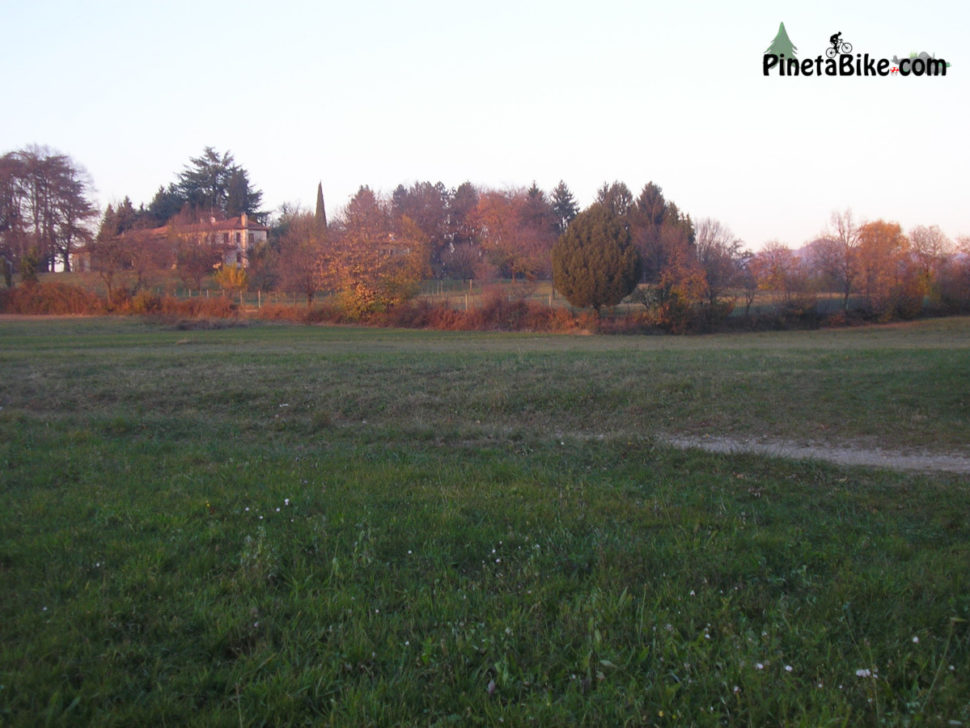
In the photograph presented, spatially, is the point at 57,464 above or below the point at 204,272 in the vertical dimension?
below

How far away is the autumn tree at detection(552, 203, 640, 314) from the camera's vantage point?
41625 mm

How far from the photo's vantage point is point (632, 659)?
3432mm

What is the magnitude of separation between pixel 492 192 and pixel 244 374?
205 feet

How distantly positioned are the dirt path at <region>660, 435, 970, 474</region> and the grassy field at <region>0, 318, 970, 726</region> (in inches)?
17.7

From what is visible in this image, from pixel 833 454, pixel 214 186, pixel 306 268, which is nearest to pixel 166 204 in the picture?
pixel 214 186

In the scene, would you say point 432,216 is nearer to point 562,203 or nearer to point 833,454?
point 562,203

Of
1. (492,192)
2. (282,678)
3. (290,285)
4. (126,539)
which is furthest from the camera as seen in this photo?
(492,192)

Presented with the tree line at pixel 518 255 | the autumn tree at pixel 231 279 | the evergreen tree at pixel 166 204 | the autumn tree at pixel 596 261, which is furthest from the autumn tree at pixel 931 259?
the evergreen tree at pixel 166 204

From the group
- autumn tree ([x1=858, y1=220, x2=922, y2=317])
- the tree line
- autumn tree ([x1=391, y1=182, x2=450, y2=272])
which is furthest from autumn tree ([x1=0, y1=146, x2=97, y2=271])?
autumn tree ([x1=858, y1=220, x2=922, y2=317])

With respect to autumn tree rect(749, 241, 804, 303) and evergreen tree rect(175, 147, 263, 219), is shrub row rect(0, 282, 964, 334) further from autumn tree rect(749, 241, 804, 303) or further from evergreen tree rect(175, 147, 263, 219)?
evergreen tree rect(175, 147, 263, 219)

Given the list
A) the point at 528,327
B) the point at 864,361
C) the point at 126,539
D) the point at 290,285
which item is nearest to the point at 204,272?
the point at 290,285

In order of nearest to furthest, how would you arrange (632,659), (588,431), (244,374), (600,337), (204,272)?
(632,659) → (588,431) → (244,374) → (600,337) → (204,272)

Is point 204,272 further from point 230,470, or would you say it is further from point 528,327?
point 230,470

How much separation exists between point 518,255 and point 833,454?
52943 mm
